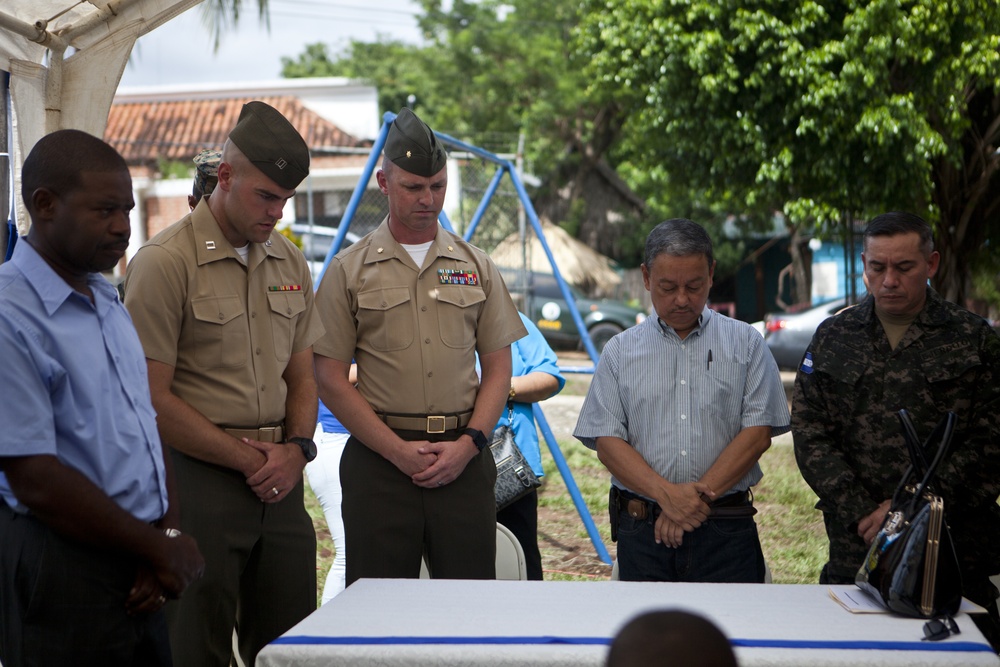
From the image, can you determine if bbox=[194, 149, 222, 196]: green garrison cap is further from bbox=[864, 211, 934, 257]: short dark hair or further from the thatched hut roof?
the thatched hut roof

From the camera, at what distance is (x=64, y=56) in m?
3.32

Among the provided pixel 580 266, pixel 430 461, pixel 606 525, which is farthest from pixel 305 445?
pixel 580 266

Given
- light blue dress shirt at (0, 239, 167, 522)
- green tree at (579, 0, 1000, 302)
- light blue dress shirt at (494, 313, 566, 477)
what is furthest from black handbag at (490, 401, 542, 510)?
green tree at (579, 0, 1000, 302)

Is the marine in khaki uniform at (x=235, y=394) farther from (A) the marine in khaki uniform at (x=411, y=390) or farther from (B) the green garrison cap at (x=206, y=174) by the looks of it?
(B) the green garrison cap at (x=206, y=174)

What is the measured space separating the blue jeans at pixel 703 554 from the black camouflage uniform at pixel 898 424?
0.86 ft

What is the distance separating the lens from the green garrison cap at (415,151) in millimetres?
3336

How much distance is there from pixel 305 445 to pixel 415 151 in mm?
1047

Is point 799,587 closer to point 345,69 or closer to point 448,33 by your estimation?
point 448,33

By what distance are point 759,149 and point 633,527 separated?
821cm

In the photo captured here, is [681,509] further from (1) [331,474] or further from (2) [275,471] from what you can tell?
(1) [331,474]

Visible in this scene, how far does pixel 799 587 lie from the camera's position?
2557 mm

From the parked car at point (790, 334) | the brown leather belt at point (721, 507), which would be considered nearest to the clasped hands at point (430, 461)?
the brown leather belt at point (721, 507)

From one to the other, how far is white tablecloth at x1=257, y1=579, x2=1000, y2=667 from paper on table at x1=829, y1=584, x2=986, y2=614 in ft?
0.07

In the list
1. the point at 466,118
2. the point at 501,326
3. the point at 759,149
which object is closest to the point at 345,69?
the point at 466,118
